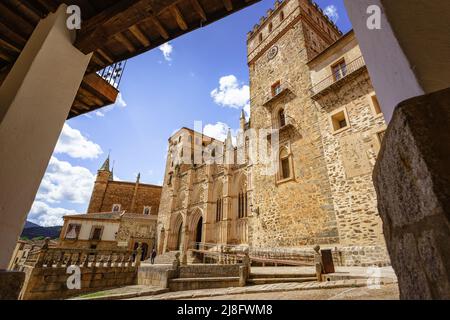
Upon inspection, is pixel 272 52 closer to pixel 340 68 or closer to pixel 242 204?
pixel 340 68

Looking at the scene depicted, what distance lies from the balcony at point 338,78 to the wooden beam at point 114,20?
10240 mm

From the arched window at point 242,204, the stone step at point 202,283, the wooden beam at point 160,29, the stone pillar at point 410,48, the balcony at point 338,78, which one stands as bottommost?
the stone step at point 202,283

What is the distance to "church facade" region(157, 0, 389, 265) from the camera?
8.98 metres

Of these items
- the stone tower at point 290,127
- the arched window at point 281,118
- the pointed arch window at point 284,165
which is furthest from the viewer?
the arched window at point 281,118

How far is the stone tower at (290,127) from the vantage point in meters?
10.5

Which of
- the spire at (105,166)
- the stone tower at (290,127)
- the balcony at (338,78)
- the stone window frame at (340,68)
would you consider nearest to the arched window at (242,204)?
the stone tower at (290,127)

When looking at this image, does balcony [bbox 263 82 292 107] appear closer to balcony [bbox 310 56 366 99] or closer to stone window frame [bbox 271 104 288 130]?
stone window frame [bbox 271 104 288 130]

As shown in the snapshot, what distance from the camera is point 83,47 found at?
2.53 metres

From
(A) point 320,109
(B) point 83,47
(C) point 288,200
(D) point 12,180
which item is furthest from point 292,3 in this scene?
(D) point 12,180

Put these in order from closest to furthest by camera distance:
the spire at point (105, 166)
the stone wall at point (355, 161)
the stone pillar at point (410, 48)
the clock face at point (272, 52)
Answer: the stone pillar at point (410, 48) < the stone wall at point (355, 161) < the clock face at point (272, 52) < the spire at point (105, 166)

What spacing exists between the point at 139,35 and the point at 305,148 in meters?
10.4

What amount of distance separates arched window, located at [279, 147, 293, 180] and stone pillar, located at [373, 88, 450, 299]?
11802 millimetres

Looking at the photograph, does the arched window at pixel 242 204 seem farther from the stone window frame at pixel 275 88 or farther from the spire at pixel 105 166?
the spire at pixel 105 166

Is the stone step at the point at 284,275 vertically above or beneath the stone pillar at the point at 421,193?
beneath
